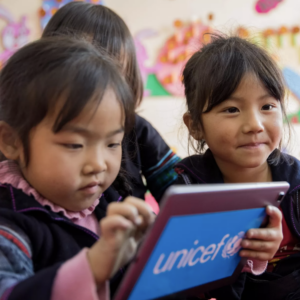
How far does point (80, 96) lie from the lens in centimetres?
54

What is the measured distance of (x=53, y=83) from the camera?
0.54 meters

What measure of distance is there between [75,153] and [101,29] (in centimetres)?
51

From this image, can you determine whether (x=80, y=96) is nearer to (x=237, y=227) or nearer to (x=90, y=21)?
(x=237, y=227)

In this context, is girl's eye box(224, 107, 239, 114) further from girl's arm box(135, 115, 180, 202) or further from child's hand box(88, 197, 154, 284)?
child's hand box(88, 197, 154, 284)

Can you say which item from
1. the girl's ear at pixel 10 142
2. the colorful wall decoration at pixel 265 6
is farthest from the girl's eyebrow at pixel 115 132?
the colorful wall decoration at pixel 265 6

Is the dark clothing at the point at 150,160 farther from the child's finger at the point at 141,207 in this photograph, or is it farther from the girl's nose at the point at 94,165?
the child's finger at the point at 141,207

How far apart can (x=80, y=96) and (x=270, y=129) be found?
0.44 metres

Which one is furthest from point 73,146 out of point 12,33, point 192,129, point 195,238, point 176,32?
point 176,32

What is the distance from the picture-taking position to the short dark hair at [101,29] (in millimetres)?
923

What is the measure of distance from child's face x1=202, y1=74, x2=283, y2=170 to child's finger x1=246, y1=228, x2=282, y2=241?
0.22 m

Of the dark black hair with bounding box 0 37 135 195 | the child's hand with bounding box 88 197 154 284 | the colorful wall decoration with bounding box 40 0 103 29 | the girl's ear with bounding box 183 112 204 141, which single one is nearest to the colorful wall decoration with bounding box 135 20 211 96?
the colorful wall decoration with bounding box 40 0 103 29

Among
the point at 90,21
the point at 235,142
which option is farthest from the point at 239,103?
the point at 90,21

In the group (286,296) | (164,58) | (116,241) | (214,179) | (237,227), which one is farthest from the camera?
(164,58)

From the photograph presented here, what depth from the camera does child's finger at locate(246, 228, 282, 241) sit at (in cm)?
56
